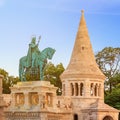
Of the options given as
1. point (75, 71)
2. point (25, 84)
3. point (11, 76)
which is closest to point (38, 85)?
point (25, 84)

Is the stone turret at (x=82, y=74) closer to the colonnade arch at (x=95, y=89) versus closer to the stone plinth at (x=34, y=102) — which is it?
the colonnade arch at (x=95, y=89)

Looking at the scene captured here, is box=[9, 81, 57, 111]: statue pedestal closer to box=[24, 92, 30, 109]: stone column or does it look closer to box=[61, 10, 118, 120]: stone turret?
box=[24, 92, 30, 109]: stone column

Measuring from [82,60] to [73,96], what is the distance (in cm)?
340

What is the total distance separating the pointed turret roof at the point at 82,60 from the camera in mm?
46625

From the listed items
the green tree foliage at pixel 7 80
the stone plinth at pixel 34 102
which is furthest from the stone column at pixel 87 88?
the green tree foliage at pixel 7 80

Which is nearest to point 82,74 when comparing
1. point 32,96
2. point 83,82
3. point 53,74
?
point 83,82

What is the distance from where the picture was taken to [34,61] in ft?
137

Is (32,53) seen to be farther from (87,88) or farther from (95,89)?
(95,89)

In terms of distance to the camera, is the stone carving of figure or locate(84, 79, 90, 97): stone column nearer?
the stone carving of figure

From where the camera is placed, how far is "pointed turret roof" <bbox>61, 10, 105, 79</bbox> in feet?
153

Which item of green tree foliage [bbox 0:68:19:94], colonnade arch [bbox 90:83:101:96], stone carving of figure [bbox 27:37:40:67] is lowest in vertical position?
colonnade arch [bbox 90:83:101:96]

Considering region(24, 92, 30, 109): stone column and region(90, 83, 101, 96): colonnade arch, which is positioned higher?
region(90, 83, 101, 96): colonnade arch

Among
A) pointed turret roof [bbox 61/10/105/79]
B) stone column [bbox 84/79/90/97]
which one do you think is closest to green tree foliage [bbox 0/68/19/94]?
pointed turret roof [bbox 61/10/105/79]

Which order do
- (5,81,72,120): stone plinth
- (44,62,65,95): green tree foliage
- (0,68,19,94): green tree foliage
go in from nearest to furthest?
(5,81,72,120): stone plinth < (0,68,19,94): green tree foliage < (44,62,65,95): green tree foliage
